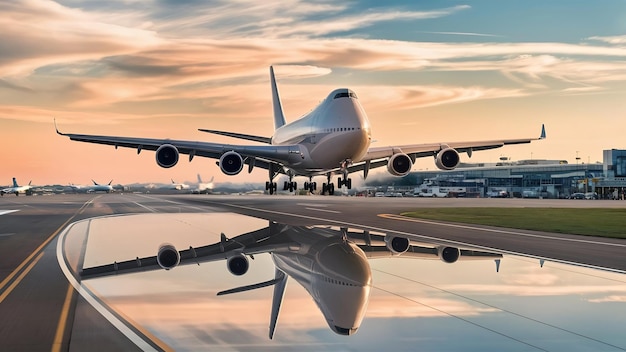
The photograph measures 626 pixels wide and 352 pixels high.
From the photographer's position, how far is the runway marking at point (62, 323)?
8939 millimetres

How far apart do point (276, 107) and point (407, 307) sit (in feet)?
206

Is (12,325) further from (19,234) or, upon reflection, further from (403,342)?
(19,234)

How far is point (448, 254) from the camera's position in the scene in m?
21.1

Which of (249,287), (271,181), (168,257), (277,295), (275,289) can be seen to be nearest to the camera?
(277,295)

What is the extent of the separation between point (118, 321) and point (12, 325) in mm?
1770

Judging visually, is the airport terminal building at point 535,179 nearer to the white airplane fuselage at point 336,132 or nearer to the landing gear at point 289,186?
the landing gear at point 289,186

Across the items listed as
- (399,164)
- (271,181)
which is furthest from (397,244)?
(271,181)

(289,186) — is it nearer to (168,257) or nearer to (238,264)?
(168,257)

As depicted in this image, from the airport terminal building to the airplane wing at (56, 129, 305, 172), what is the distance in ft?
325

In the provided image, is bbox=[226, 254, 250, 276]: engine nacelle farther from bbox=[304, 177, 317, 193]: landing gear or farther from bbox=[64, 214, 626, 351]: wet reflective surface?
bbox=[304, 177, 317, 193]: landing gear

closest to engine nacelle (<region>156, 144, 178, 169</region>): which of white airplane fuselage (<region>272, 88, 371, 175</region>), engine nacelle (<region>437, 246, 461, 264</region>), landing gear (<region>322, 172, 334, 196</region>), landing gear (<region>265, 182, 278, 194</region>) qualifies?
white airplane fuselage (<region>272, 88, 371, 175</region>)

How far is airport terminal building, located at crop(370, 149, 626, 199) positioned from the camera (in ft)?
480

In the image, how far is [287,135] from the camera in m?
50.5

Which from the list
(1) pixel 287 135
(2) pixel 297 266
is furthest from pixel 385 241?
(1) pixel 287 135
